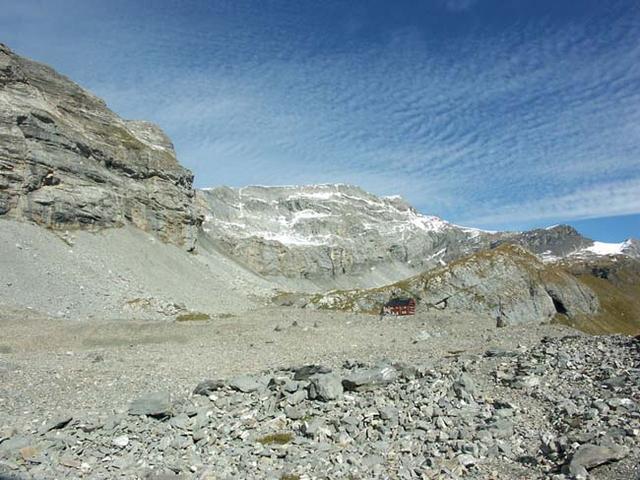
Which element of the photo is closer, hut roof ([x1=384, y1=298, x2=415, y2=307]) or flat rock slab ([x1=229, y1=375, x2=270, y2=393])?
flat rock slab ([x1=229, y1=375, x2=270, y2=393])

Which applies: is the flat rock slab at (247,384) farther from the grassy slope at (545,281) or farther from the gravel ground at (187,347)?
the grassy slope at (545,281)

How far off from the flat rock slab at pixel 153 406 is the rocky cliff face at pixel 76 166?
241 ft

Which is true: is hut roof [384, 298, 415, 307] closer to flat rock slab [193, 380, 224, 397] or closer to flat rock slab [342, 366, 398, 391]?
flat rock slab [342, 366, 398, 391]

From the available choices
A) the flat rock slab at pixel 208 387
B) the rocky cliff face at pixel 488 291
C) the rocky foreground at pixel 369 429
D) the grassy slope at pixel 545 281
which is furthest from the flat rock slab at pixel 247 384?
the rocky cliff face at pixel 488 291

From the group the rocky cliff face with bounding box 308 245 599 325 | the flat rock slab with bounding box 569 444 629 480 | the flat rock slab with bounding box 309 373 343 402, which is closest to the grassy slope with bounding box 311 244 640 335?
the rocky cliff face with bounding box 308 245 599 325

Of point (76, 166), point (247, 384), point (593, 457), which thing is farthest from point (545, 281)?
point (593, 457)

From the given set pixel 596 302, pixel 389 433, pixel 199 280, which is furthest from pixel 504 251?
pixel 389 433

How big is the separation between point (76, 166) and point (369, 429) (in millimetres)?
92882

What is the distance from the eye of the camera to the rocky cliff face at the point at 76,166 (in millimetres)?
79500

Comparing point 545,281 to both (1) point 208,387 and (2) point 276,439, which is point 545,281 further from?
(2) point 276,439

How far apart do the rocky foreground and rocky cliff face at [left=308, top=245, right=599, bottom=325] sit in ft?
232

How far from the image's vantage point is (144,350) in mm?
29453

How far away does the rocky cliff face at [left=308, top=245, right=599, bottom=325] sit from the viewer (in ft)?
316

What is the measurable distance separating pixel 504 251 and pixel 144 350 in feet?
351
